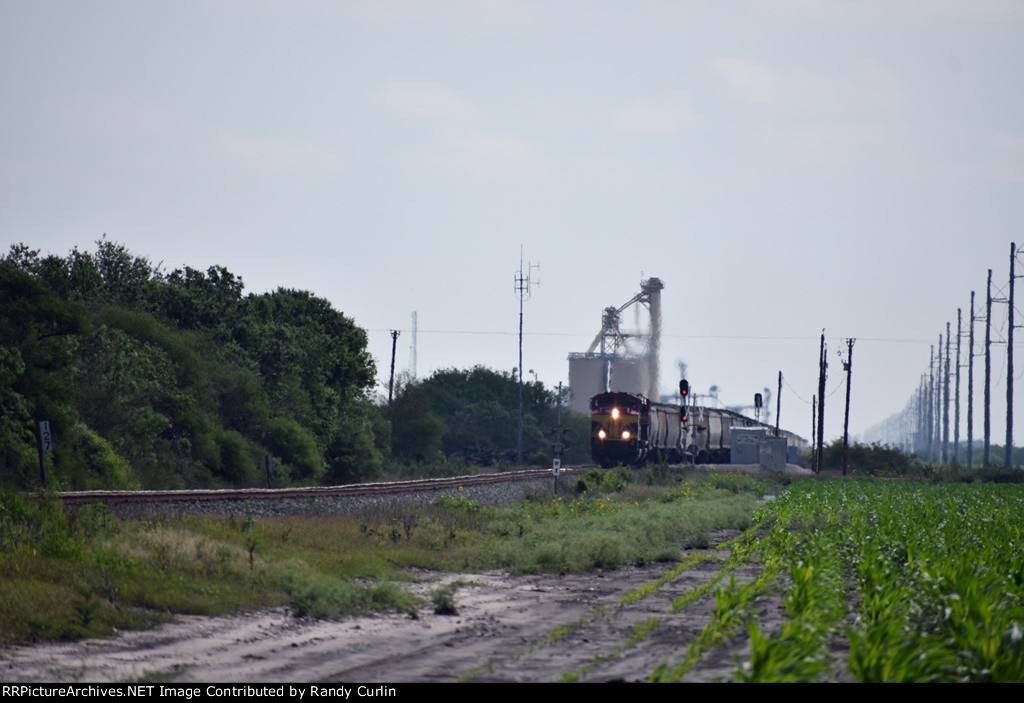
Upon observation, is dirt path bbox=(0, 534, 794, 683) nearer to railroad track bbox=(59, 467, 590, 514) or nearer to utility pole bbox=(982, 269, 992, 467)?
railroad track bbox=(59, 467, 590, 514)

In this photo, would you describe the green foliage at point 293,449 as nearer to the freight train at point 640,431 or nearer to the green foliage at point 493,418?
the freight train at point 640,431

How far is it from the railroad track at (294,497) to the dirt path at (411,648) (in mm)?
9731

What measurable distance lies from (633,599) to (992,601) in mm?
7449

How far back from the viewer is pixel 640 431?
61688 mm

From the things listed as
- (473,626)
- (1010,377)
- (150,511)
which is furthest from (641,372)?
(473,626)

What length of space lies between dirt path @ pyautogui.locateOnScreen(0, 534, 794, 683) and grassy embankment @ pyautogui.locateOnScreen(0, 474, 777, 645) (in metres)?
0.76

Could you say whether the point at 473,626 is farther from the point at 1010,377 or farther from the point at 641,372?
the point at 641,372

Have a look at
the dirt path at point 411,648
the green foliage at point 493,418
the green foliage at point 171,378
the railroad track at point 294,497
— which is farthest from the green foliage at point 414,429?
the dirt path at point 411,648

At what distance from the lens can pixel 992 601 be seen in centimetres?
1332

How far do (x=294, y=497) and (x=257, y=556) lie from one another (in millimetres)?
10507

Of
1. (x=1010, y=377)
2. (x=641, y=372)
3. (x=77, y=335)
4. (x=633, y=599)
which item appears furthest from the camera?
(x=641, y=372)

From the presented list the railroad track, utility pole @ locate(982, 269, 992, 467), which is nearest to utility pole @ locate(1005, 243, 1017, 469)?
utility pole @ locate(982, 269, 992, 467)

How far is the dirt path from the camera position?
12742mm

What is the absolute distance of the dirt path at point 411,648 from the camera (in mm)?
12742
